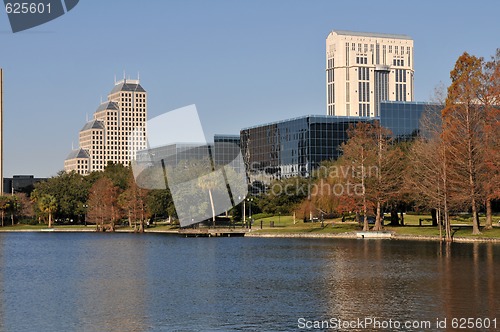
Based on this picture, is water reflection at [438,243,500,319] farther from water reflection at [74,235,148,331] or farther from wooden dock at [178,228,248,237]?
wooden dock at [178,228,248,237]

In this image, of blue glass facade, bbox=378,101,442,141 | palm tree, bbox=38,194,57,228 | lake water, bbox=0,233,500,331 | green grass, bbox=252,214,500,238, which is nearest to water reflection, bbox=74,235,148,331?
lake water, bbox=0,233,500,331

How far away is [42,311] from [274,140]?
144412 millimetres

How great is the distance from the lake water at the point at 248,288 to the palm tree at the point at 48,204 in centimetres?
9236

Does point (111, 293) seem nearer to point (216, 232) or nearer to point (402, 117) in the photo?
point (216, 232)

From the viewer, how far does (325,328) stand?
33.8 m

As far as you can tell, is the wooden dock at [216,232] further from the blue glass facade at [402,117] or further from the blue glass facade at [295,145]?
the blue glass facade at [402,117]

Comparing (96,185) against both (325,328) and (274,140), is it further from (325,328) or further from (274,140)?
(325,328)

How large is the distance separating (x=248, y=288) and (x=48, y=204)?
421ft

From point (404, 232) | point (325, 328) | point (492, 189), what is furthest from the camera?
point (404, 232)

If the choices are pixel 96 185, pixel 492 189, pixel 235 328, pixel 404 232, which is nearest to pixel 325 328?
pixel 235 328

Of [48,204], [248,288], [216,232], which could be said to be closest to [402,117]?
[216,232]

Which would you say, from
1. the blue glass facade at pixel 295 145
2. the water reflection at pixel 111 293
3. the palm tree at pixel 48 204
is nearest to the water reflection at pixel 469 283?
the water reflection at pixel 111 293

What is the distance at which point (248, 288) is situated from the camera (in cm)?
4816

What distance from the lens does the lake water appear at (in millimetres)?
36375
